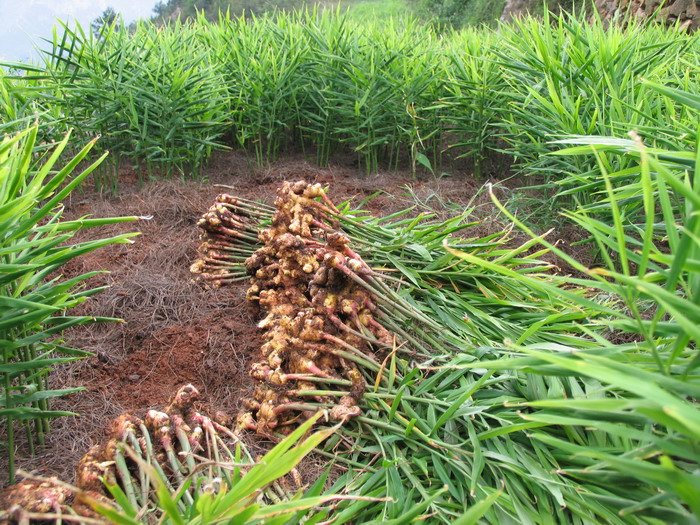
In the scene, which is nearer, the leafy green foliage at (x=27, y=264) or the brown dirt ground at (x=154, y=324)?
the leafy green foliage at (x=27, y=264)

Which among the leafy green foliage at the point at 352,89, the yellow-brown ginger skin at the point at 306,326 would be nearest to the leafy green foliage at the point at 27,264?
the yellow-brown ginger skin at the point at 306,326

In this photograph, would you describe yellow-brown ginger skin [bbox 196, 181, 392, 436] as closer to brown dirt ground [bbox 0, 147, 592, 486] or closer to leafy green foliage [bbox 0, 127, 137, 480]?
brown dirt ground [bbox 0, 147, 592, 486]

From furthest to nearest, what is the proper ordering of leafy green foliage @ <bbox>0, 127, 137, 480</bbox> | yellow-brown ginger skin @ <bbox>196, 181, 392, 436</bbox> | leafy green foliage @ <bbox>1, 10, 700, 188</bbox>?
leafy green foliage @ <bbox>1, 10, 700, 188</bbox> → yellow-brown ginger skin @ <bbox>196, 181, 392, 436</bbox> → leafy green foliage @ <bbox>0, 127, 137, 480</bbox>

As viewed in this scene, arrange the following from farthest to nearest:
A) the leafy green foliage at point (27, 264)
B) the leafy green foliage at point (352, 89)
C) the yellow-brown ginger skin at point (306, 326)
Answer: the leafy green foliage at point (352, 89) → the yellow-brown ginger skin at point (306, 326) → the leafy green foliage at point (27, 264)

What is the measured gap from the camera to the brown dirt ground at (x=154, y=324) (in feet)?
5.04

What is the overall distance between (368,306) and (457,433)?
1.56ft

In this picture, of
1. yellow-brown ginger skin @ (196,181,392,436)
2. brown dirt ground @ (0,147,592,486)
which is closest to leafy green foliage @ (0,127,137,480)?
brown dirt ground @ (0,147,592,486)

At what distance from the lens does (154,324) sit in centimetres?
203

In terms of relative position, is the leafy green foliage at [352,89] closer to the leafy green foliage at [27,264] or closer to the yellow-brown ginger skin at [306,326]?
the yellow-brown ginger skin at [306,326]

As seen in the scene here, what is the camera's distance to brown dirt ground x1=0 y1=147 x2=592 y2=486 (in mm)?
1537

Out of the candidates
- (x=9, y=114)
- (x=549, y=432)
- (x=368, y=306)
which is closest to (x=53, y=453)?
(x=368, y=306)

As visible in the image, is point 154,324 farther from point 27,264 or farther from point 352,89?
point 352,89

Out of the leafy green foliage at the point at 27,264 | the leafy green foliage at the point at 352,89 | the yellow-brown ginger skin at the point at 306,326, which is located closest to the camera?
the leafy green foliage at the point at 27,264

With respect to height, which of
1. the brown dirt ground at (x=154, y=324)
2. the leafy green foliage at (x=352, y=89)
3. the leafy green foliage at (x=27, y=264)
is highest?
the leafy green foliage at (x=352, y=89)
